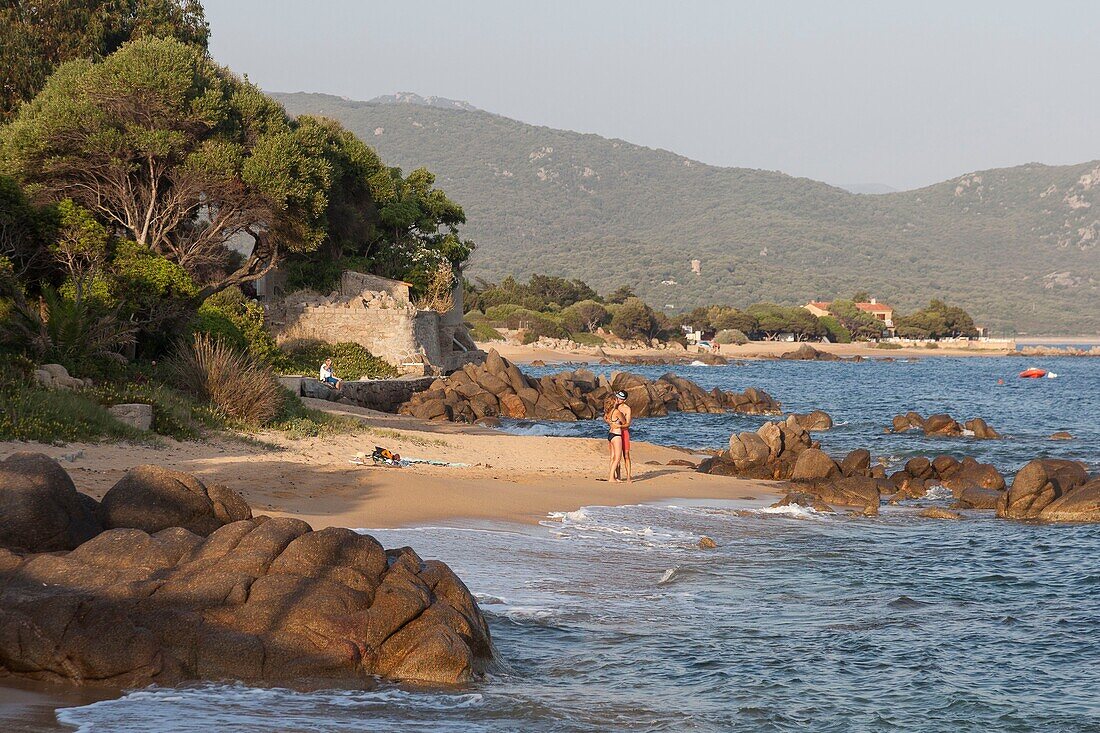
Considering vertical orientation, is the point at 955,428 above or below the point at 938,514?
above

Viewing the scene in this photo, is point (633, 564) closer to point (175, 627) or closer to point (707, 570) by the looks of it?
point (707, 570)

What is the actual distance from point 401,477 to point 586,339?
321 ft

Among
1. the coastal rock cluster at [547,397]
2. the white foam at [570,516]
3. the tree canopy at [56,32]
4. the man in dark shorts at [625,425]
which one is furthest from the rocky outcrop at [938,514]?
the tree canopy at [56,32]

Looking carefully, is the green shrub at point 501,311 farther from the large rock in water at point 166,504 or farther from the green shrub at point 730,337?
the large rock in water at point 166,504

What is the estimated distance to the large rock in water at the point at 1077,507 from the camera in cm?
1939

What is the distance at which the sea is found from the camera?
7.55 m

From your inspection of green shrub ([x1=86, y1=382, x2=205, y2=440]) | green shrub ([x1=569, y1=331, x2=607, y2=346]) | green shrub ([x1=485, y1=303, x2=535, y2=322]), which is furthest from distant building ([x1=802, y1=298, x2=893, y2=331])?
green shrub ([x1=86, y1=382, x2=205, y2=440])

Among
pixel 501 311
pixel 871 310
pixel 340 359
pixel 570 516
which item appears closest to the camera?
pixel 570 516

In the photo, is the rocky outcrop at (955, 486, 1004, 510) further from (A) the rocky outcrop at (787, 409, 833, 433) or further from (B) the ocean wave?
(A) the rocky outcrop at (787, 409, 833, 433)

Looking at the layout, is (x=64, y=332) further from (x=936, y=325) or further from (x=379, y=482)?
(x=936, y=325)

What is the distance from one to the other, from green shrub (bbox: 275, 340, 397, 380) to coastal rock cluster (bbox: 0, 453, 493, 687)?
29503 millimetres

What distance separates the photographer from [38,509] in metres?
8.54

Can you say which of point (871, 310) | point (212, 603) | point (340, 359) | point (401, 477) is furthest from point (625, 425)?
point (871, 310)

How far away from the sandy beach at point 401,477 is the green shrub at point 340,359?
45.2ft
